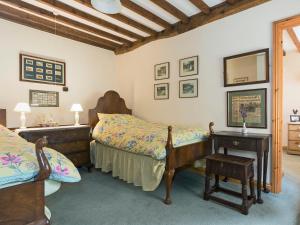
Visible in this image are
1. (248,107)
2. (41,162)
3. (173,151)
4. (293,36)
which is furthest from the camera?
(293,36)

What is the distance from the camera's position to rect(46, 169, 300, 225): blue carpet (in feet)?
6.37

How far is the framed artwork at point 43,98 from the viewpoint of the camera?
3512mm

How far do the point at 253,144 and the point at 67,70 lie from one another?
11.8 feet

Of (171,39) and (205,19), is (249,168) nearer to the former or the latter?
(205,19)

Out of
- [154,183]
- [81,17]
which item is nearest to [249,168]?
[154,183]

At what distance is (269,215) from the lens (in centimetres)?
203

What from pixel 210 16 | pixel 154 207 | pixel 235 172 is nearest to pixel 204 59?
pixel 210 16

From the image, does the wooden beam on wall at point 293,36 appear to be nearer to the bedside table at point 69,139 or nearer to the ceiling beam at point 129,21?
the ceiling beam at point 129,21

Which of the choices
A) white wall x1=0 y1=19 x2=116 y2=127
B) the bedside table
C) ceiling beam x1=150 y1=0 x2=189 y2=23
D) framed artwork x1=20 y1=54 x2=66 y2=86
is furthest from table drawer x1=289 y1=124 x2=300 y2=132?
framed artwork x1=20 y1=54 x2=66 y2=86

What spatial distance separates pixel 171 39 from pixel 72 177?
3.26 m

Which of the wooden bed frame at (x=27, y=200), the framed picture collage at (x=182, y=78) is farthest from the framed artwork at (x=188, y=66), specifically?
the wooden bed frame at (x=27, y=200)

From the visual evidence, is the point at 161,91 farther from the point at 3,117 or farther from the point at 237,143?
the point at 3,117

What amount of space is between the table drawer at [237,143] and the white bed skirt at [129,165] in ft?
3.02

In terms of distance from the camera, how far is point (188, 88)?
356 cm
